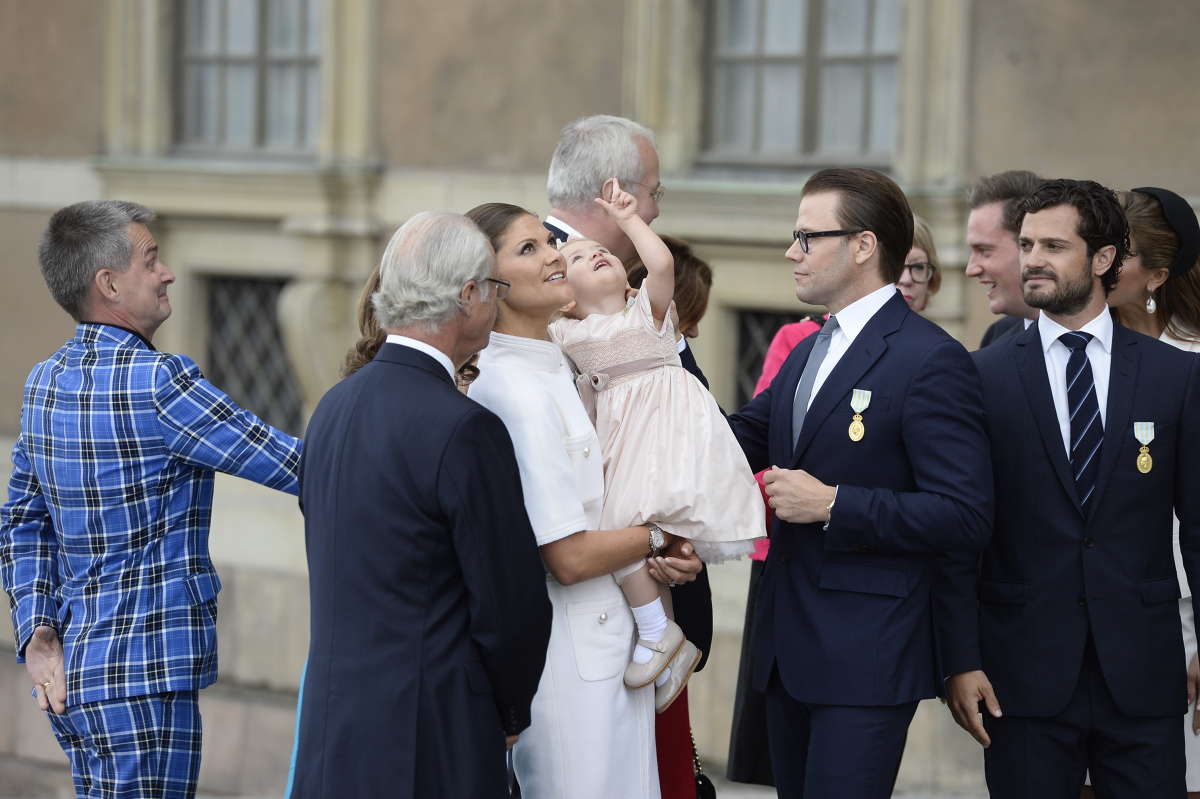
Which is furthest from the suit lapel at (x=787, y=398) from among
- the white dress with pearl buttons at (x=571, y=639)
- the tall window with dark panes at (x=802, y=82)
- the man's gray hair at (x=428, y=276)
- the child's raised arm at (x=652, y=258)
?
the tall window with dark panes at (x=802, y=82)

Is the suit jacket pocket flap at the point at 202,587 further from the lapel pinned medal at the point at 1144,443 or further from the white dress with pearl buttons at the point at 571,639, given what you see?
the lapel pinned medal at the point at 1144,443

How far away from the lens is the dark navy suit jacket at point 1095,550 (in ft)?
12.7

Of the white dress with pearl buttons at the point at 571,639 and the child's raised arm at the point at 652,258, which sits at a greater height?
the child's raised arm at the point at 652,258

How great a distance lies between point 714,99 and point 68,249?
4.59 m

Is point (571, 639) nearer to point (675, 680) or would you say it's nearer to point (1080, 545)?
point (675, 680)

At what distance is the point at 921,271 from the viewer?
5.30 meters

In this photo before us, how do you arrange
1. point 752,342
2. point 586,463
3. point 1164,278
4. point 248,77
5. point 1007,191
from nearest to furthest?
point 586,463 < point 1164,278 < point 1007,191 < point 752,342 < point 248,77

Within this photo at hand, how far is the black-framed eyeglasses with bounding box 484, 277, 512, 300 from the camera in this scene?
11.3ft

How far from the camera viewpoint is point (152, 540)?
418 centimetres

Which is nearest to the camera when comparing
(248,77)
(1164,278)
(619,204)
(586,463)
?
(586,463)

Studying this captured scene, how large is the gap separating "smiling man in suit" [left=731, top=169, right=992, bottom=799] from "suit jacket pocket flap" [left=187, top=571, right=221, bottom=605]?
1.38 meters

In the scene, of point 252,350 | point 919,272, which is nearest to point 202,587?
point 919,272

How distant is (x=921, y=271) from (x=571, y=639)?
7.03ft

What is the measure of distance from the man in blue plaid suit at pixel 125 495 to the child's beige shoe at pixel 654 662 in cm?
103
